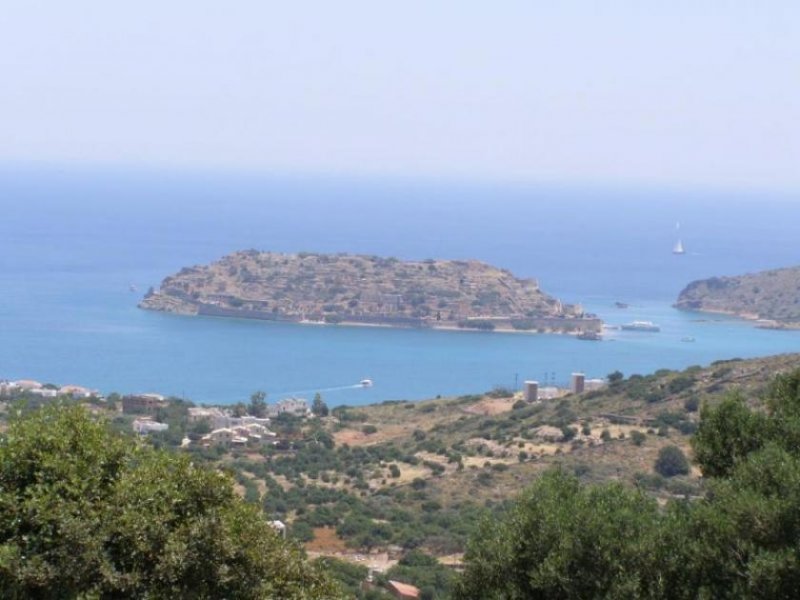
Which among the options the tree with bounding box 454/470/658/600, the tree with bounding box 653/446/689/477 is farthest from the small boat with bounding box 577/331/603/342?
the tree with bounding box 454/470/658/600

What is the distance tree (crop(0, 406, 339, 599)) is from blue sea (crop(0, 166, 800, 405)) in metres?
45.7

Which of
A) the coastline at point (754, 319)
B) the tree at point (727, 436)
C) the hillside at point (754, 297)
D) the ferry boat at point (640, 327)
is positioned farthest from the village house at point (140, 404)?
the hillside at point (754, 297)

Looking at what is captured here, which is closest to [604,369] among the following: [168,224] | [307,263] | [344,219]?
[307,263]

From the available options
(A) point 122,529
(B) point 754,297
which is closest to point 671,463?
(A) point 122,529

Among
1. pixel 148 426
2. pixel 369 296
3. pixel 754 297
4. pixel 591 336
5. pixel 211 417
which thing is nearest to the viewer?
pixel 148 426

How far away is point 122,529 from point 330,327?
69.9 m

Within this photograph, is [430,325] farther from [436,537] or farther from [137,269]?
[436,537]

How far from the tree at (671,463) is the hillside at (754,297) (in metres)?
58.1

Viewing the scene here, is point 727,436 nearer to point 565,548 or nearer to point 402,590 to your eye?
point 565,548

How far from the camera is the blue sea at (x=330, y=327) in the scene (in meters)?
59.4

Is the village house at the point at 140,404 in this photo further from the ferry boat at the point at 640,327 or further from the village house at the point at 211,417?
the ferry boat at the point at 640,327

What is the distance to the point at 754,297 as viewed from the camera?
82.8 meters

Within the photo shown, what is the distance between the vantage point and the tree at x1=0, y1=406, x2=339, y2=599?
6.13 metres

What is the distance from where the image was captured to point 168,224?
136875 mm
